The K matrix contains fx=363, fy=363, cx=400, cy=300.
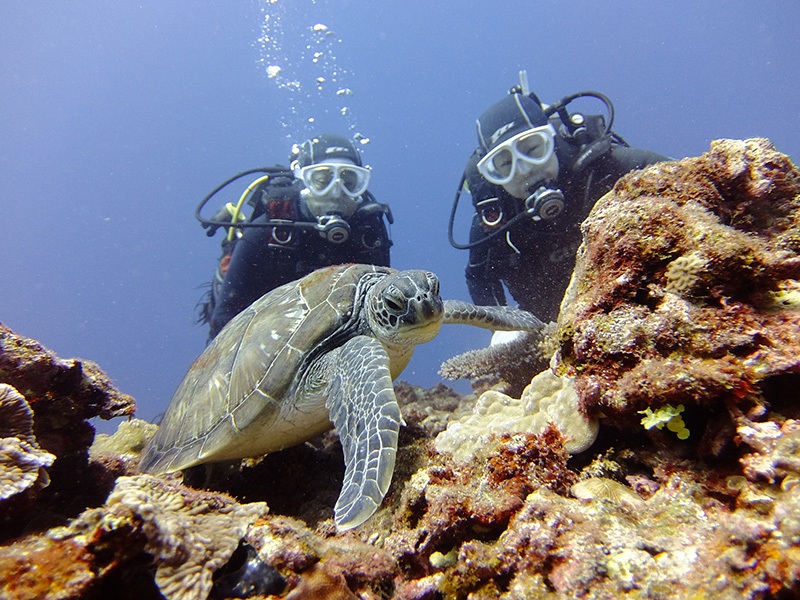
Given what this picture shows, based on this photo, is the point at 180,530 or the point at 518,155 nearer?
the point at 180,530

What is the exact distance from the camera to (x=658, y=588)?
3.05 feet

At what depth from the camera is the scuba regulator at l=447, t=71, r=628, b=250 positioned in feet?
16.0

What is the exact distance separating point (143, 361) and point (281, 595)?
11667 centimetres

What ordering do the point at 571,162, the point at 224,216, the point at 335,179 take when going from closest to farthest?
1. the point at 571,162
2. the point at 335,179
3. the point at 224,216

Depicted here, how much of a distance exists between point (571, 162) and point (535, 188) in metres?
0.87

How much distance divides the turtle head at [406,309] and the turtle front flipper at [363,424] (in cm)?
19

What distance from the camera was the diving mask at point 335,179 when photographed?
20.7 ft

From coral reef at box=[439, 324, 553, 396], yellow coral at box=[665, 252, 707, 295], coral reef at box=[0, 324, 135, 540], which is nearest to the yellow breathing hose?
coral reef at box=[0, 324, 135, 540]

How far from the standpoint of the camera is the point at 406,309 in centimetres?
273

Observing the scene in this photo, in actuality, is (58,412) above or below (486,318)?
below

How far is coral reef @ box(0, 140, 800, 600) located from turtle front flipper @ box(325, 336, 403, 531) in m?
0.17

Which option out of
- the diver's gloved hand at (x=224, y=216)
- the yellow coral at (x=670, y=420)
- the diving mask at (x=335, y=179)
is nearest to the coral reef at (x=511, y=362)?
the yellow coral at (x=670, y=420)

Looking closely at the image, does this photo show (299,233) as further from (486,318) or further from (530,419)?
(530,419)

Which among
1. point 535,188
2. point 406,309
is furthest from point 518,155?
point 406,309
